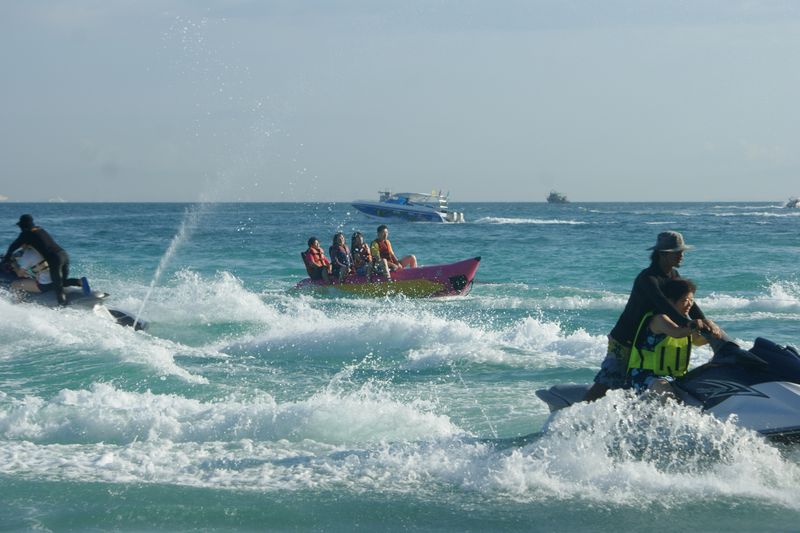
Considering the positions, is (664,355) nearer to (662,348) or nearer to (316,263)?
(662,348)

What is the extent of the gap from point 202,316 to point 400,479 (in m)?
9.61

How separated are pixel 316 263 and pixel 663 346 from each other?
13418mm

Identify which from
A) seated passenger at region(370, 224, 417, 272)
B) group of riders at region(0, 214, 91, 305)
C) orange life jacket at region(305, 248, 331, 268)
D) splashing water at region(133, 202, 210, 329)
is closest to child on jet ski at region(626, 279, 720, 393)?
splashing water at region(133, 202, 210, 329)

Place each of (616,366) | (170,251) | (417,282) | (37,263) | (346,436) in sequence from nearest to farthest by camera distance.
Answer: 1. (616,366)
2. (346,436)
3. (37,263)
4. (417,282)
5. (170,251)

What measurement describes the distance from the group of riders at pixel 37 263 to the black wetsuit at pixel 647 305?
8.99 meters

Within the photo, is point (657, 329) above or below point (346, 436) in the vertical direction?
above

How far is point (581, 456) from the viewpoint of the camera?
18.6 feet

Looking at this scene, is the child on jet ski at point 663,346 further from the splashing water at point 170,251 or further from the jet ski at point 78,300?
the jet ski at point 78,300

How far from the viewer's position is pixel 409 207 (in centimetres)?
5581

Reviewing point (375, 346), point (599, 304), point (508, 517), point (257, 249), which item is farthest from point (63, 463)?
point (257, 249)

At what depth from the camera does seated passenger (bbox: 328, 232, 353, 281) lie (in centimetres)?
1841

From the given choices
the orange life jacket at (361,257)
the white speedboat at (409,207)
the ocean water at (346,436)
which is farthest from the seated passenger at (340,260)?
the white speedboat at (409,207)

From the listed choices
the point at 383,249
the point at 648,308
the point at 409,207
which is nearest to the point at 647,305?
the point at 648,308

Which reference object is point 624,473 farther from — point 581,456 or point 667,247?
point 667,247
